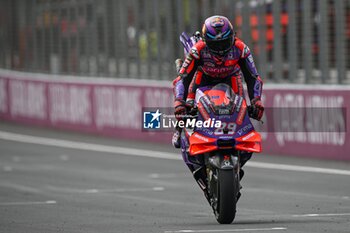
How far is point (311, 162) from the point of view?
20.3 meters

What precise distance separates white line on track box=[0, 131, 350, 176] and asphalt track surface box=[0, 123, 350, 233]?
2 centimetres

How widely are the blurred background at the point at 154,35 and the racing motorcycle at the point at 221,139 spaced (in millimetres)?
9573

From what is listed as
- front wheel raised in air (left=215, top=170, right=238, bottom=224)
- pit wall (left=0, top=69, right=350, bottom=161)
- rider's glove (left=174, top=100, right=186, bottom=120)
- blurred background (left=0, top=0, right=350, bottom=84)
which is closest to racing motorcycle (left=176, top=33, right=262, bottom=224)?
front wheel raised in air (left=215, top=170, right=238, bottom=224)

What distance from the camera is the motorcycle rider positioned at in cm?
1189

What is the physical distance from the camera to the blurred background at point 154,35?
2202 cm

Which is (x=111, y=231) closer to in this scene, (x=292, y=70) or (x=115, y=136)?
(x=292, y=70)

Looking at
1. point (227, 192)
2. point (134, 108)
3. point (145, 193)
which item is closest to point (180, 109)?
point (227, 192)

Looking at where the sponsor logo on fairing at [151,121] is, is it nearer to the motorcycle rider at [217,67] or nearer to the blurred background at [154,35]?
the motorcycle rider at [217,67]

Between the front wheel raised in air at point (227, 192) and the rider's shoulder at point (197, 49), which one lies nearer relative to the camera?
the front wheel raised in air at point (227, 192)

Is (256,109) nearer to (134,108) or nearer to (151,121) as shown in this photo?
(151,121)

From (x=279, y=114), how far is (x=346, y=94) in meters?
1.83

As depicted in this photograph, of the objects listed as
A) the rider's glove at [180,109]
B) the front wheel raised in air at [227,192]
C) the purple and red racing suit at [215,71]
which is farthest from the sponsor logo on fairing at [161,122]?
the front wheel raised in air at [227,192]

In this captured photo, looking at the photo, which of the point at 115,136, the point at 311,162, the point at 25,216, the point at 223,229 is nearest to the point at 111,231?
the point at 223,229

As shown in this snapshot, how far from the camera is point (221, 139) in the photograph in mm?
11570
